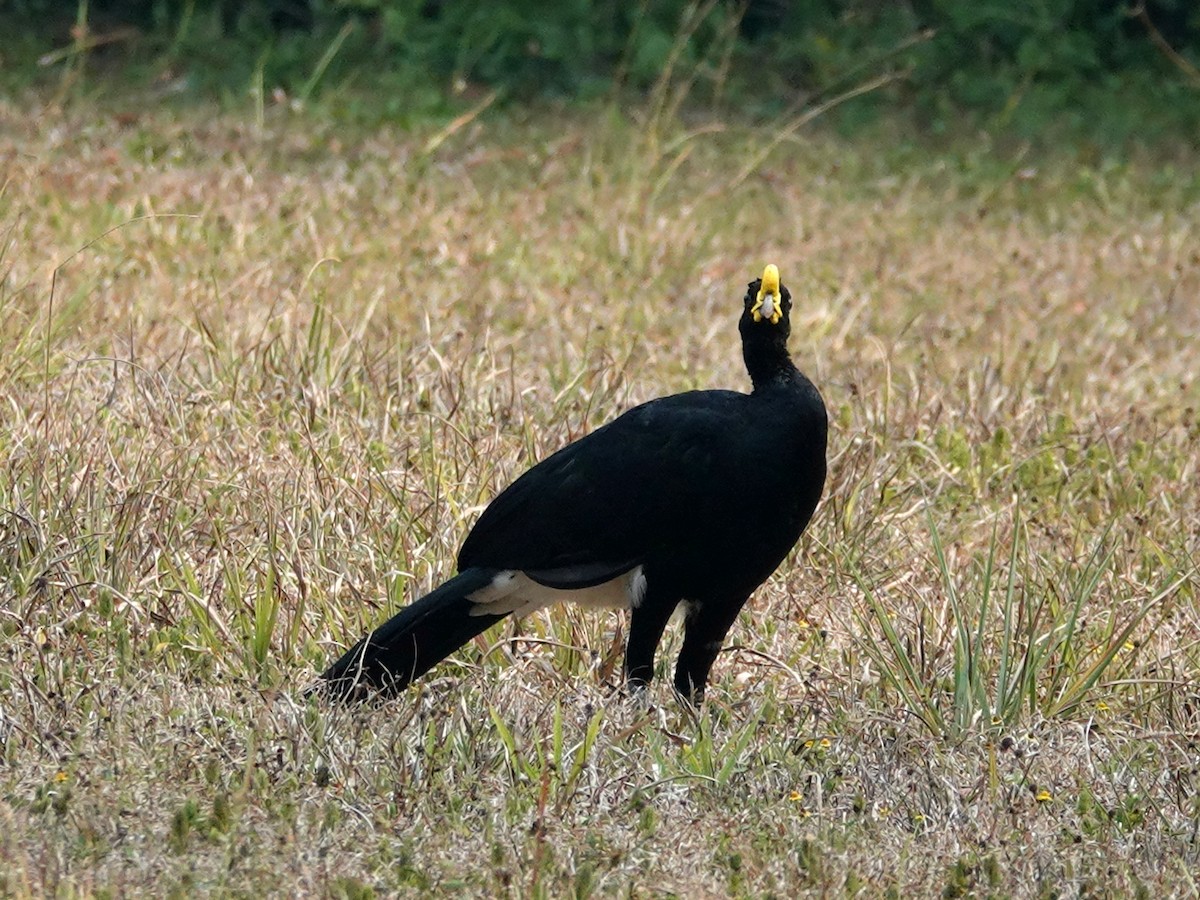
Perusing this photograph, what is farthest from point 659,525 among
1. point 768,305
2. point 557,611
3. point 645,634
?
point 557,611

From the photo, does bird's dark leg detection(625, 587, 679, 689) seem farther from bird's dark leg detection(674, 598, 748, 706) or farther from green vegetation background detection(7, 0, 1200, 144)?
green vegetation background detection(7, 0, 1200, 144)

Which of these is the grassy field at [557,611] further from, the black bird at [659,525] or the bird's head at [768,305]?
the bird's head at [768,305]

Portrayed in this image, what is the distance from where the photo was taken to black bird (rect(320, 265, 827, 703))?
3.52 meters

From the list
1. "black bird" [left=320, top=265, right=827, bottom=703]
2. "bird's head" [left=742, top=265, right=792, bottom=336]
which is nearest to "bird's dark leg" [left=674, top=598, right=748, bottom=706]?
"black bird" [left=320, top=265, right=827, bottom=703]

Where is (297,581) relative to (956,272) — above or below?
above

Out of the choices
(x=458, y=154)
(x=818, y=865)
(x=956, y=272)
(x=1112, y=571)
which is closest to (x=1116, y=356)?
(x=956, y=272)

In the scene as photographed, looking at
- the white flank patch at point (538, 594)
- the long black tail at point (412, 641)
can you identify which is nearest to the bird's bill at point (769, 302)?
the white flank patch at point (538, 594)

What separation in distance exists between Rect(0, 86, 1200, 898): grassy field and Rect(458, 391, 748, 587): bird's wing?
0.26 m

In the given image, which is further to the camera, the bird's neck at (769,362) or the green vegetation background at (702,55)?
the green vegetation background at (702,55)

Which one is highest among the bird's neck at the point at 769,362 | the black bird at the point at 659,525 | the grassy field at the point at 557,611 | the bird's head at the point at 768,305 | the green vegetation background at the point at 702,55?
the bird's head at the point at 768,305

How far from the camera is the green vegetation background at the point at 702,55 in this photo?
34.7 ft

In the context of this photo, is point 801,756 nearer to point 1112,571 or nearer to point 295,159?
point 1112,571

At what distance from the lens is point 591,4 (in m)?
10.9

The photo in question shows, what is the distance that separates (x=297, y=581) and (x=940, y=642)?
4.36 ft
